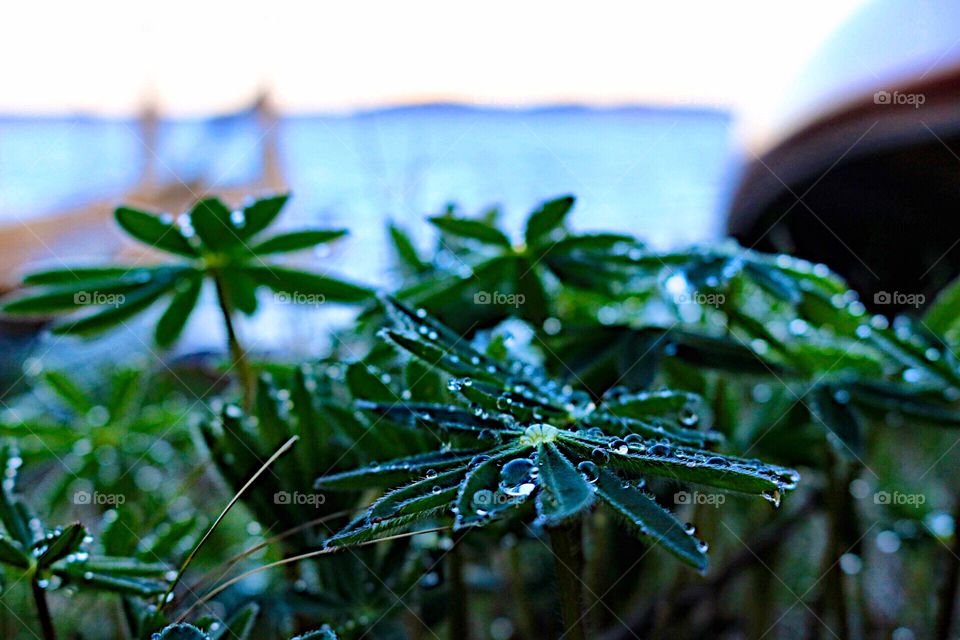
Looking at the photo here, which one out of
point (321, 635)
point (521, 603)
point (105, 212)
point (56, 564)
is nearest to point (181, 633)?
point (321, 635)

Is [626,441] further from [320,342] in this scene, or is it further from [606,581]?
[320,342]

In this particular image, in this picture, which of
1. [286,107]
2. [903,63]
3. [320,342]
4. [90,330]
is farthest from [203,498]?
[286,107]

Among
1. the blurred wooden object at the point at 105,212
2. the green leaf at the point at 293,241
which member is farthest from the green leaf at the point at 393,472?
the blurred wooden object at the point at 105,212

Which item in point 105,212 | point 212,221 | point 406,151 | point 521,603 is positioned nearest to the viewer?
point 212,221

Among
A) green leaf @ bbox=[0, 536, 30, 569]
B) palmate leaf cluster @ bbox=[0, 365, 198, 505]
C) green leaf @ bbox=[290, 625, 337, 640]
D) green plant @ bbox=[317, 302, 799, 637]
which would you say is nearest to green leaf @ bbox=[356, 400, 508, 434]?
green plant @ bbox=[317, 302, 799, 637]

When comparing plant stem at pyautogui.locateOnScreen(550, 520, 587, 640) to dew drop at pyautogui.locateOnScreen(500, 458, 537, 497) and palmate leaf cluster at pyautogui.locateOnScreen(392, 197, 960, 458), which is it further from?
palmate leaf cluster at pyautogui.locateOnScreen(392, 197, 960, 458)

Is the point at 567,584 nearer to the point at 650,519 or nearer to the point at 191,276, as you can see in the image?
the point at 650,519
